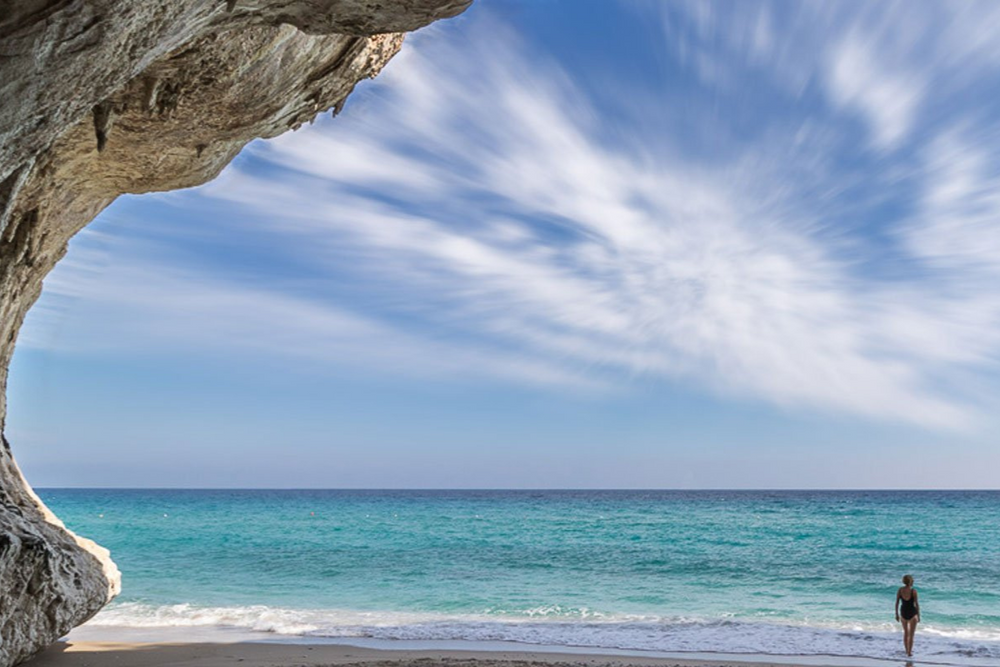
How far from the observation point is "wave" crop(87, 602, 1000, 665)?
11.4 meters

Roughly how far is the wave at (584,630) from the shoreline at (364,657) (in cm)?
58

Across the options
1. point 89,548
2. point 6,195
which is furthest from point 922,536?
point 6,195

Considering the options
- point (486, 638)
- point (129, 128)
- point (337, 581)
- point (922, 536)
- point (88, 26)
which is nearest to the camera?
point (88, 26)

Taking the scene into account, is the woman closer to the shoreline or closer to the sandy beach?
the shoreline

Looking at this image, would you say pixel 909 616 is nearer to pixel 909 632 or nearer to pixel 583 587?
pixel 909 632

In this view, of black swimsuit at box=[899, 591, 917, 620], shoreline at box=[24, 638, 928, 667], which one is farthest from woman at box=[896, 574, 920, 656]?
shoreline at box=[24, 638, 928, 667]

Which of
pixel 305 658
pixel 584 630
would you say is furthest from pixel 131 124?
pixel 584 630

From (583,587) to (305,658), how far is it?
982 cm

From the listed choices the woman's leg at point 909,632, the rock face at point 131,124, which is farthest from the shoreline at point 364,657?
the rock face at point 131,124

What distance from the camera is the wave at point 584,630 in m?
11.4

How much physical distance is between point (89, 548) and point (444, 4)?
8.24 m

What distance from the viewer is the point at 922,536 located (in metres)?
34.6

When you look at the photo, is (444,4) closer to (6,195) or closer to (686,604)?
(6,195)

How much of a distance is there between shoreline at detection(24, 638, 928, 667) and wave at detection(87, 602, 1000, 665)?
0.58 metres
